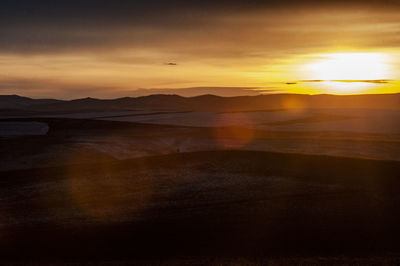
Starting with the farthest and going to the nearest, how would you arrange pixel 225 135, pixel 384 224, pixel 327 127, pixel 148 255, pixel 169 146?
pixel 327 127 < pixel 225 135 < pixel 169 146 < pixel 384 224 < pixel 148 255

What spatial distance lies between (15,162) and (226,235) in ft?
72.6

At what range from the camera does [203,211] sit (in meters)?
22.0

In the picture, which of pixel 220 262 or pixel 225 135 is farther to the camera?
pixel 225 135

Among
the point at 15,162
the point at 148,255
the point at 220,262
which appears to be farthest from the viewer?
the point at 15,162

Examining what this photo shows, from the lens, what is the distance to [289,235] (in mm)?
18469

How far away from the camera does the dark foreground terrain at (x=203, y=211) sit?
55.6 feet

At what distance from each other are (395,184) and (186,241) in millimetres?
14296

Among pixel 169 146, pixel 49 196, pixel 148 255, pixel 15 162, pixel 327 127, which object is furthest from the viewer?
pixel 327 127

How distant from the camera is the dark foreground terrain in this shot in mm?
16938

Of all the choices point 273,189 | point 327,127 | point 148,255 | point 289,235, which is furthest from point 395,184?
point 327,127

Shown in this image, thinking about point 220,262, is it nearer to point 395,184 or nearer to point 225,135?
point 395,184

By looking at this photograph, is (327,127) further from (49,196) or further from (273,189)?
(49,196)

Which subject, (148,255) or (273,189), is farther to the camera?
(273,189)

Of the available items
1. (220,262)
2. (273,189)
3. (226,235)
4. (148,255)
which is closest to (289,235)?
(226,235)
